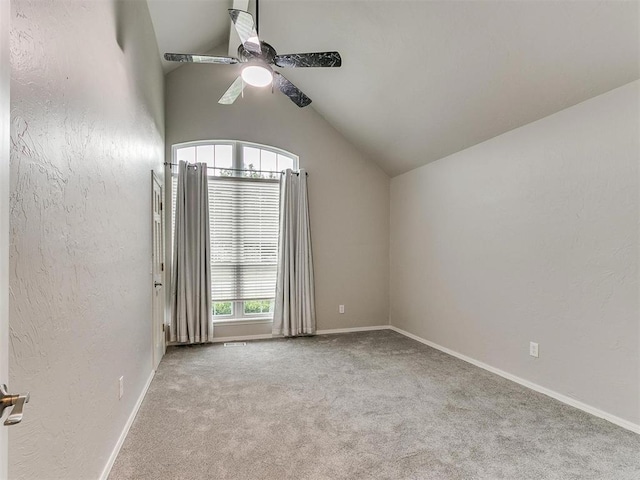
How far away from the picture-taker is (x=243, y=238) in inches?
177

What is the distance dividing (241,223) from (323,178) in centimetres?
135

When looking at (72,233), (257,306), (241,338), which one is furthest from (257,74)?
(241,338)

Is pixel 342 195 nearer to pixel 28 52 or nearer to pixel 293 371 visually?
pixel 293 371

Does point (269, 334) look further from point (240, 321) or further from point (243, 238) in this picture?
point (243, 238)

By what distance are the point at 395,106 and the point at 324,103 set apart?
113cm

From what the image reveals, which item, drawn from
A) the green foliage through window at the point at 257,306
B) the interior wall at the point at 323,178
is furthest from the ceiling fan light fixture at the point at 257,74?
the green foliage through window at the point at 257,306

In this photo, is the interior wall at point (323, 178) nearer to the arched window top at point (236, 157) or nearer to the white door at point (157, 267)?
the arched window top at point (236, 157)

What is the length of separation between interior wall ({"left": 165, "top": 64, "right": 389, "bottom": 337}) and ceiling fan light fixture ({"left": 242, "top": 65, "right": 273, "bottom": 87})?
79.9 inches

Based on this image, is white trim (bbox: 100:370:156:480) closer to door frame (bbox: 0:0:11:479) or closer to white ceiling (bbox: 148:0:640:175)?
door frame (bbox: 0:0:11:479)

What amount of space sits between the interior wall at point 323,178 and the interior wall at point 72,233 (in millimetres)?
1815

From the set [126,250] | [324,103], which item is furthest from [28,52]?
[324,103]

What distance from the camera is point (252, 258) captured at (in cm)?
455

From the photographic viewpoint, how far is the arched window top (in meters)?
4.41

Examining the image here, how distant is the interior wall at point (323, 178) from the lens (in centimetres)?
431
